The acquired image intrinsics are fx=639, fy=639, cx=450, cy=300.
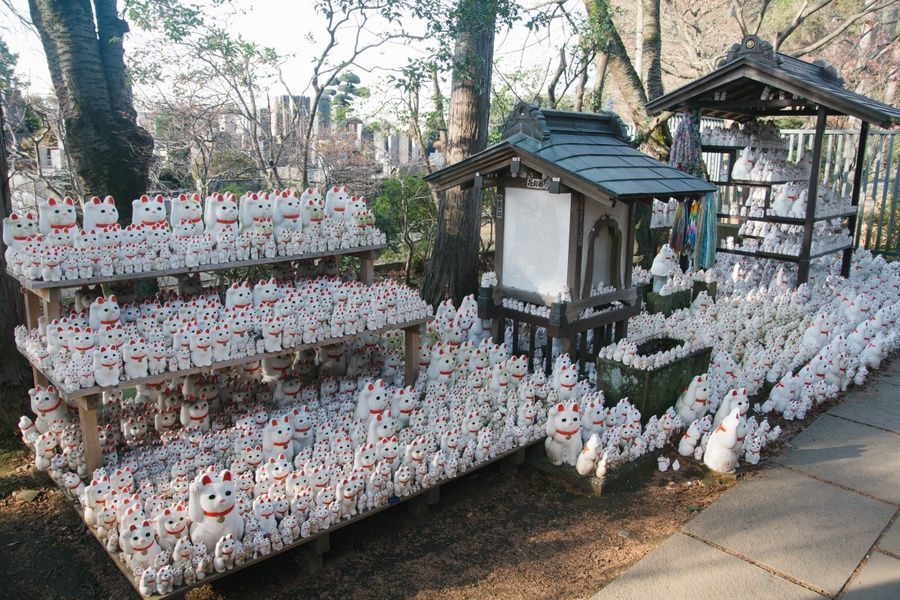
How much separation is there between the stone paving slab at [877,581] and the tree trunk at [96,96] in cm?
669

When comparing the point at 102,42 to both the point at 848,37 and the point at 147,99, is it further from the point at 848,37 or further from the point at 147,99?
the point at 848,37

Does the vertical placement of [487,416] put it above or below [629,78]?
below

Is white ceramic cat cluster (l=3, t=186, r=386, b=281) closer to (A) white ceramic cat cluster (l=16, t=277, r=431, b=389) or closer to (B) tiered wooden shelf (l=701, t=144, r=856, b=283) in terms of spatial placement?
(A) white ceramic cat cluster (l=16, t=277, r=431, b=389)

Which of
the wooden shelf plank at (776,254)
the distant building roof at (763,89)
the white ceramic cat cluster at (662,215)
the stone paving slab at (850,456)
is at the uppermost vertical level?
the distant building roof at (763,89)

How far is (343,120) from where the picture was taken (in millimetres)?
12367

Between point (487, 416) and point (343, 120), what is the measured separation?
30.1 ft

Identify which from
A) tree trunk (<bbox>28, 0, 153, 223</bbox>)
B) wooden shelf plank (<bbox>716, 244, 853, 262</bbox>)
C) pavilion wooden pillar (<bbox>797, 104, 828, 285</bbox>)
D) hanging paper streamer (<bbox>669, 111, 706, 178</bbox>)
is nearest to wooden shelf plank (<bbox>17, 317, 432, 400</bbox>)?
tree trunk (<bbox>28, 0, 153, 223</bbox>)

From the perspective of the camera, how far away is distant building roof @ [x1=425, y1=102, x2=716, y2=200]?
477cm

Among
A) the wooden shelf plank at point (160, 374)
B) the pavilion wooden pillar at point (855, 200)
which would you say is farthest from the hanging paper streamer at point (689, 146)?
the wooden shelf plank at point (160, 374)

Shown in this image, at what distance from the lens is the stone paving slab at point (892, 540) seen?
3.57m

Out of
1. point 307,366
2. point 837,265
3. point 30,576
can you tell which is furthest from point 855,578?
point 837,265

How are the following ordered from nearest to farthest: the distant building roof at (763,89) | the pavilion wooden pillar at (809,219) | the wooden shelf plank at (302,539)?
1. the wooden shelf plank at (302,539)
2. the distant building roof at (763,89)
3. the pavilion wooden pillar at (809,219)

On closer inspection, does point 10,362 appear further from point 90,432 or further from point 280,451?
point 280,451

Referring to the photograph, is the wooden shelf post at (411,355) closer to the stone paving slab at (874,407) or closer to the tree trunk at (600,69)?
the stone paving slab at (874,407)
